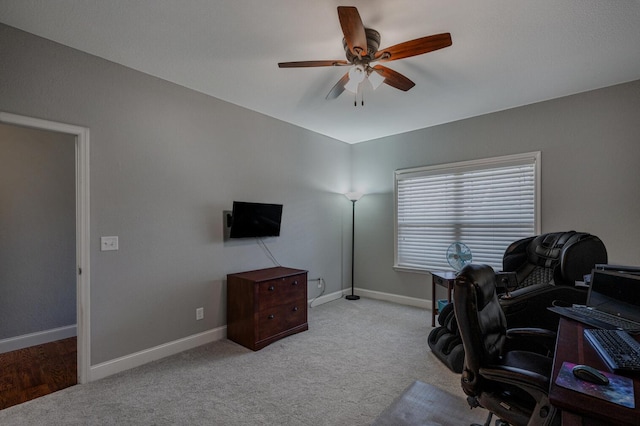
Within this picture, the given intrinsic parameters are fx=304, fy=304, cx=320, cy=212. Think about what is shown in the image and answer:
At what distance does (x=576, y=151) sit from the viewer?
10.8ft

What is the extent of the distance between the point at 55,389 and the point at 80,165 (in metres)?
1.76

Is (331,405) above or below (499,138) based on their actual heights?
below

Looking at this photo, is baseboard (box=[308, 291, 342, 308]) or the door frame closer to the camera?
the door frame

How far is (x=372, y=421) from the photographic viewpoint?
1971mm

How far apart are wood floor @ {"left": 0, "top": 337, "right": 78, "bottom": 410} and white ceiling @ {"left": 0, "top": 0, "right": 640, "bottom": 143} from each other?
8.81 ft

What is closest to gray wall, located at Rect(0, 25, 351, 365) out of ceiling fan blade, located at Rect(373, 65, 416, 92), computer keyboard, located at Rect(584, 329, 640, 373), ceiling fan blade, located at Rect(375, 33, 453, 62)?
ceiling fan blade, located at Rect(373, 65, 416, 92)

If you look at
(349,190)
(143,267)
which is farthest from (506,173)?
(143,267)

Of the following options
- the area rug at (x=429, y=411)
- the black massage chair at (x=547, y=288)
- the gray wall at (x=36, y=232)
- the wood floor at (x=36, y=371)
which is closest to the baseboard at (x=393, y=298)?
the black massage chair at (x=547, y=288)

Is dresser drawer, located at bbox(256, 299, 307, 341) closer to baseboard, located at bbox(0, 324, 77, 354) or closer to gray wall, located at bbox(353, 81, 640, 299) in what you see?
gray wall, located at bbox(353, 81, 640, 299)

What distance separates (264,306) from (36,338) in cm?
244

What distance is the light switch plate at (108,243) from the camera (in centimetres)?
255

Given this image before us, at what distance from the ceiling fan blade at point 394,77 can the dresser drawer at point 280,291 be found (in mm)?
2228

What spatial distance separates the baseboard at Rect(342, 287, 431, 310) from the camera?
436 centimetres

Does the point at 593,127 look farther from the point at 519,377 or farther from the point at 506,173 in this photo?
the point at 519,377
